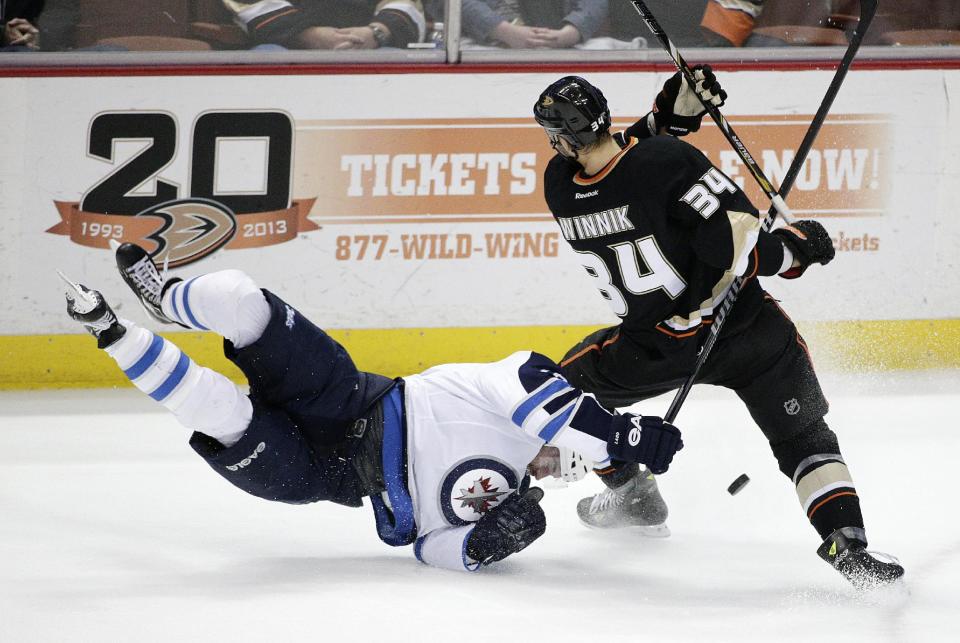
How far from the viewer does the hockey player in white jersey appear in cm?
235

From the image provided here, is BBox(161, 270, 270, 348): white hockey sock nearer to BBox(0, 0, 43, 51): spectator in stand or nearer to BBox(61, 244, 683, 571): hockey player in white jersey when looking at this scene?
BBox(61, 244, 683, 571): hockey player in white jersey

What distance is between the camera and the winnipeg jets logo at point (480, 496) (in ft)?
8.32

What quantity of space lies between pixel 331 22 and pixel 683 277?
2427mm

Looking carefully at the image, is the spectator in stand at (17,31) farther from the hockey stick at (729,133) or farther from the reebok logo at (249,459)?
the reebok logo at (249,459)

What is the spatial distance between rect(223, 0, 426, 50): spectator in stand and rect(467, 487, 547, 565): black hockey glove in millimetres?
2589

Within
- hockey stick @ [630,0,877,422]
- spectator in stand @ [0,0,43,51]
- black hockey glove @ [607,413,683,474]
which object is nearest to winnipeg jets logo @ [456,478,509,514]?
black hockey glove @ [607,413,683,474]

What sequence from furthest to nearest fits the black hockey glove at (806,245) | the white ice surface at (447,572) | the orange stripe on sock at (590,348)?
1. the orange stripe on sock at (590,348)
2. the black hockey glove at (806,245)
3. the white ice surface at (447,572)

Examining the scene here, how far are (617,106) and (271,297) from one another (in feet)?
8.13

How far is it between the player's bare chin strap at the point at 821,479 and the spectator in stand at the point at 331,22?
256cm

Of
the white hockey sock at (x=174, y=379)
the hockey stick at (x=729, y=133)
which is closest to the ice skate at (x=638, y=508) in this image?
the hockey stick at (x=729, y=133)

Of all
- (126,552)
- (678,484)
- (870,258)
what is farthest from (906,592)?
(870,258)

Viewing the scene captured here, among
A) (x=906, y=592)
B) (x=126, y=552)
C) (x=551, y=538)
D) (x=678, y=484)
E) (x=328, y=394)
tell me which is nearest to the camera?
(x=906, y=592)

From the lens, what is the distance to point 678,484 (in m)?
3.41

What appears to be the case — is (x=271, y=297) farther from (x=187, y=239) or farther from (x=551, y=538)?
(x=187, y=239)
